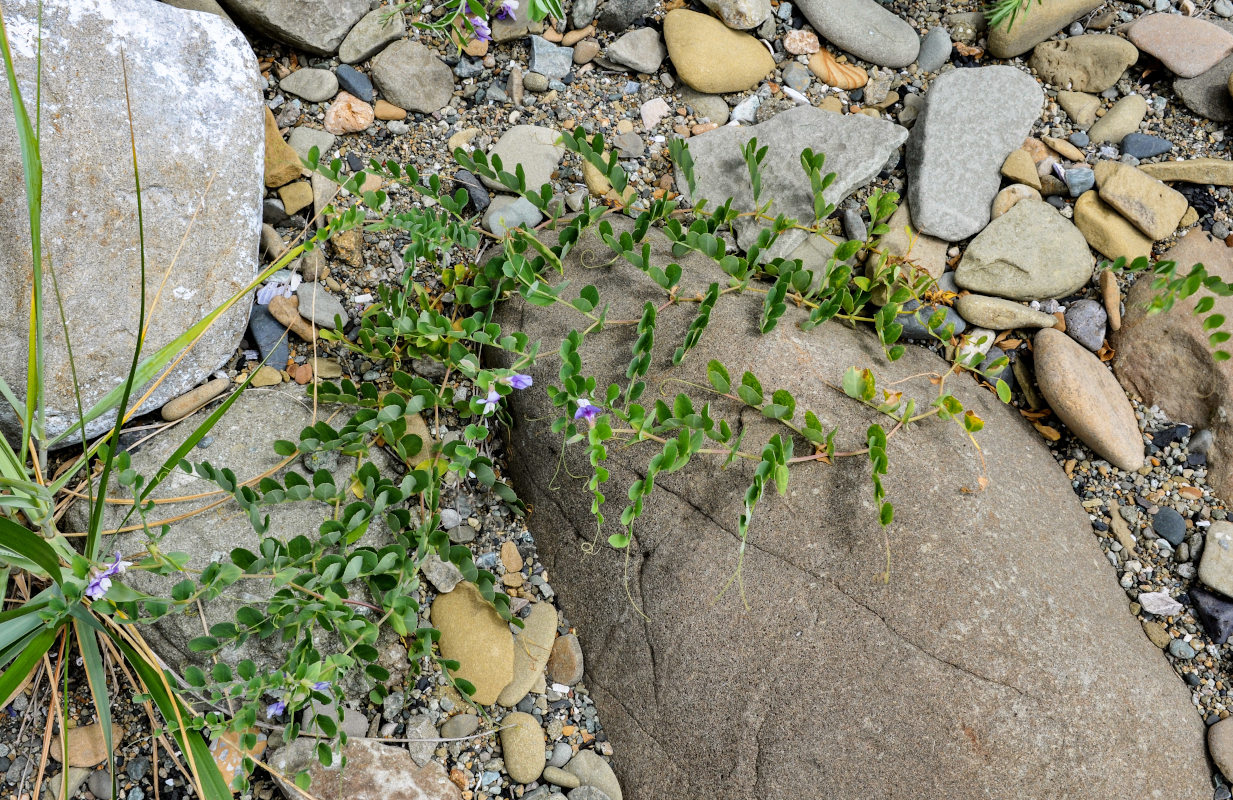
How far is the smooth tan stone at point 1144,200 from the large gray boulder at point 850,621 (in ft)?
2.53

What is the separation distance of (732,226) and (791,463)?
0.81 metres

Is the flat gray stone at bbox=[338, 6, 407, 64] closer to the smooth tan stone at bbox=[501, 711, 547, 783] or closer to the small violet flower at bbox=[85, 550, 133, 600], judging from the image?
the small violet flower at bbox=[85, 550, 133, 600]

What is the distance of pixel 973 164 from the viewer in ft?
8.61

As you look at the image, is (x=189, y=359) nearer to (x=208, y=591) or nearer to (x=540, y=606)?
(x=208, y=591)

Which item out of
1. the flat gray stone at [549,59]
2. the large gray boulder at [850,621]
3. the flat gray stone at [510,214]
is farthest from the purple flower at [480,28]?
the large gray boulder at [850,621]

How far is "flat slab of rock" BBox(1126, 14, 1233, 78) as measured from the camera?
8.84 ft

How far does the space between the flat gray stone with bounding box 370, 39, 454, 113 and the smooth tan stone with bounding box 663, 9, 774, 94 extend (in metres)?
0.76

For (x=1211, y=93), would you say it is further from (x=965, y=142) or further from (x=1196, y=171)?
(x=965, y=142)

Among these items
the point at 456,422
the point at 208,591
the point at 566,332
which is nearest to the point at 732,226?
the point at 566,332

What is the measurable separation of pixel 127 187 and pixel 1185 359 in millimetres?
→ 2835

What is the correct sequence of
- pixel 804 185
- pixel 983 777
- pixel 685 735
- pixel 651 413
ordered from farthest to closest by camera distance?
pixel 804 185
pixel 651 413
pixel 685 735
pixel 983 777

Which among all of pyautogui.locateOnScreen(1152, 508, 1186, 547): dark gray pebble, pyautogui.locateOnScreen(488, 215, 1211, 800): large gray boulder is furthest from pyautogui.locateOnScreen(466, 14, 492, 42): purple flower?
pyautogui.locateOnScreen(1152, 508, 1186, 547): dark gray pebble

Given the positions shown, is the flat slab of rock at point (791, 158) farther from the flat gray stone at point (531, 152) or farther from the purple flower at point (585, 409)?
the purple flower at point (585, 409)

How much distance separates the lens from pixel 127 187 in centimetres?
227
